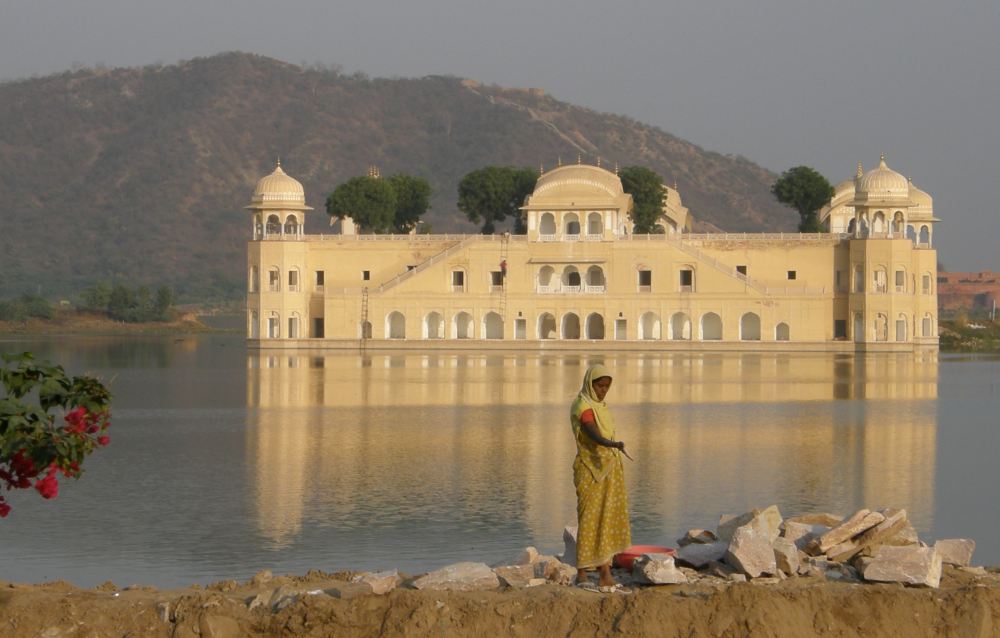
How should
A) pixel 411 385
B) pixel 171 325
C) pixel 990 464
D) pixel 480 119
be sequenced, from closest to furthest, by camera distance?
pixel 990 464, pixel 411 385, pixel 171 325, pixel 480 119

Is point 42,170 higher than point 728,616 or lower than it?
higher

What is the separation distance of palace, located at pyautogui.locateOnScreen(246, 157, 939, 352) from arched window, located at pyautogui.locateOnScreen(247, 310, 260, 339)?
4 centimetres

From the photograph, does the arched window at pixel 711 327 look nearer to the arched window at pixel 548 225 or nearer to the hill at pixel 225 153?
the arched window at pixel 548 225

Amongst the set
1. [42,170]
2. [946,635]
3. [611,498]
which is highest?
[42,170]

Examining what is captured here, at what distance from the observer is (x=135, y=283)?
96125 millimetres

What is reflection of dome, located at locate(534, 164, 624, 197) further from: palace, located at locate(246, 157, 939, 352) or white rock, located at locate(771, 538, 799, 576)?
white rock, located at locate(771, 538, 799, 576)

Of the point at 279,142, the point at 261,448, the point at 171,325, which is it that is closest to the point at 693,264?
the point at 171,325

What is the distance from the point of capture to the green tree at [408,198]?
58.0 m

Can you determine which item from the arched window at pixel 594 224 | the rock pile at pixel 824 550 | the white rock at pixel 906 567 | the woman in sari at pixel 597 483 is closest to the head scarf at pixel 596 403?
the woman in sari at pixel 597 483

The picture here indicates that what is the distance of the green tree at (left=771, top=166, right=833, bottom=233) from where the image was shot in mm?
56000

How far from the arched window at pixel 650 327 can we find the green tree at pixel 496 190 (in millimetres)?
8669

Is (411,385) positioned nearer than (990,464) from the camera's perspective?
No

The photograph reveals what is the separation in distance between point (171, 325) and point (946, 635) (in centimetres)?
6055

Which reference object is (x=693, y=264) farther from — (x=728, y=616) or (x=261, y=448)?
(x=728, y=616)
